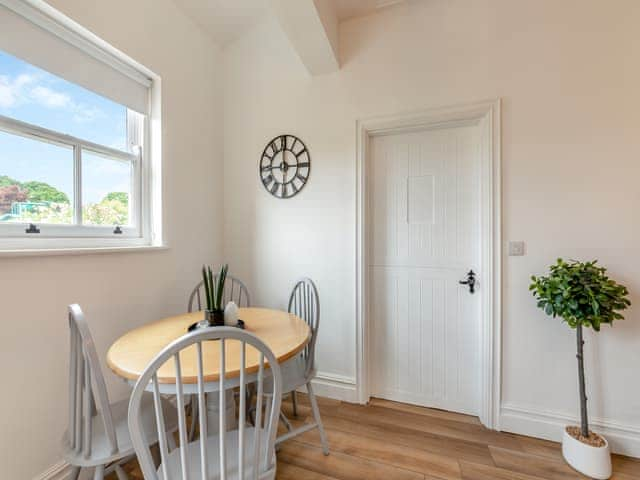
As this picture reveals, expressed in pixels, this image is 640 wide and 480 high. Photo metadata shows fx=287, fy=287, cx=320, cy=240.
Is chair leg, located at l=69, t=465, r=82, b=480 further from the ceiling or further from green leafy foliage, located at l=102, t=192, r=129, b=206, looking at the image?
the ceiling

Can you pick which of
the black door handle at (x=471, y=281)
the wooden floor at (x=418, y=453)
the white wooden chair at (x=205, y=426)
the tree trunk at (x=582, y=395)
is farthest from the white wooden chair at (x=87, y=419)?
the tree trunk at (x=582, y=395)

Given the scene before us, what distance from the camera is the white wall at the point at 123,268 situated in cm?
130

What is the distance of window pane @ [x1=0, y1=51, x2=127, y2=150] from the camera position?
4.42ft

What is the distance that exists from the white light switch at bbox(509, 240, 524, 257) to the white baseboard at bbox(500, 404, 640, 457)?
99 centimetres

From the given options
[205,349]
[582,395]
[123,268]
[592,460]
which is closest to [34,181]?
[123,268]

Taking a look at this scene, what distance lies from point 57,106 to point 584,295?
297cm

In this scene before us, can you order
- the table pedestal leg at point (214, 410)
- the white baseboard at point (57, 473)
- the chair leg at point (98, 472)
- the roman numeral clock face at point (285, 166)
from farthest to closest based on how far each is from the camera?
the roman numeral clock face at point (285, 166)
the table pedestal leg at point (214, 410)
the white baseboard at point (57, 473)
the chair leg at point (98, 472)

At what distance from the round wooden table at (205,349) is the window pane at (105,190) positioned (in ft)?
2.57

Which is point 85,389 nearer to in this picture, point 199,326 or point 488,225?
point 199,326

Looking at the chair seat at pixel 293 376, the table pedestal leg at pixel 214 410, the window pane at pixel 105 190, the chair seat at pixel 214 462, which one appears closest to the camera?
the chair seat at pixel 214 462

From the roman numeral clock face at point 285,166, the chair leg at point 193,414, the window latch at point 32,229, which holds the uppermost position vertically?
the roman numeral clock face at point 285,166

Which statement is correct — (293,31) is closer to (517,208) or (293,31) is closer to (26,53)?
(26,53)

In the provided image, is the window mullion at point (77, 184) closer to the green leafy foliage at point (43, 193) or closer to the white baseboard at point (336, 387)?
the green leafy foliage at point (43, 193)

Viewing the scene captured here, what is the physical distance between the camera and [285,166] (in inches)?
96.3
